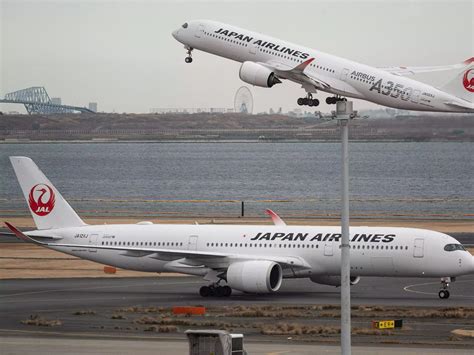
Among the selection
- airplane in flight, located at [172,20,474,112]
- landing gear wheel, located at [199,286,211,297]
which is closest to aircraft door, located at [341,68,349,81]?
airplane in flight, located at [172,20,474,112]

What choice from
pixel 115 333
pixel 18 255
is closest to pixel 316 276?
pixel 115 333

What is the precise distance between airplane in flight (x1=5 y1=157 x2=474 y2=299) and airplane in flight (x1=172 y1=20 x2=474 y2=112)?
2402 cm

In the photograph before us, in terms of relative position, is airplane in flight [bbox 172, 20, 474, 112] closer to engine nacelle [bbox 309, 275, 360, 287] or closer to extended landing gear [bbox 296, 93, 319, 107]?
extended landing gear [bbox 296, 93, 319, 107]

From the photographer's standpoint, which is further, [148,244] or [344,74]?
[344,74]

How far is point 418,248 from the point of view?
6312 cm

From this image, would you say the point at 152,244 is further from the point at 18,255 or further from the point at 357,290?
the point at 18,255

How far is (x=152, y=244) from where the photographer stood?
222ft

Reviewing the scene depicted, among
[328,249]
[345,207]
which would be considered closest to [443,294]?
[328,249]

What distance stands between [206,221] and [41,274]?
47230 millimetres

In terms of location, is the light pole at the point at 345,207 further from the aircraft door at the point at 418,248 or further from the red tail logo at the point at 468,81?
the red tail logo at the point at 468,81

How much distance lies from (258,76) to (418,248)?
→ 2563 cm

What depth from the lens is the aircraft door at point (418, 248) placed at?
63.0m

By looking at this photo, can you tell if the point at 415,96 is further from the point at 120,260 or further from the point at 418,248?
the point at 120,260

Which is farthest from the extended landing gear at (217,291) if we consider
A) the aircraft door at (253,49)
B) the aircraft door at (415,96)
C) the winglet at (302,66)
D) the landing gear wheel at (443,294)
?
the aircraft door at (415,96)
